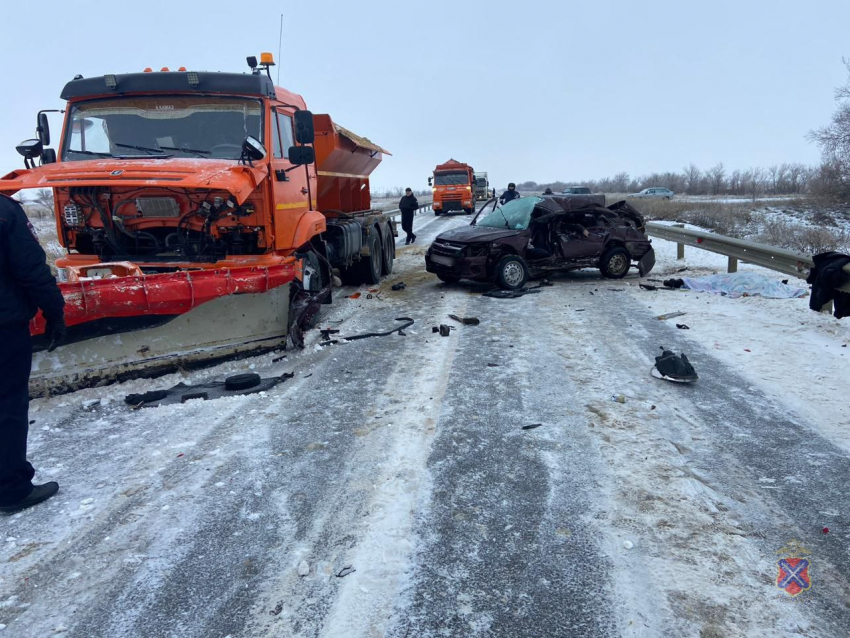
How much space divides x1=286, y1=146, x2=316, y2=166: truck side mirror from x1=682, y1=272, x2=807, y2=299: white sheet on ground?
7.17 meters

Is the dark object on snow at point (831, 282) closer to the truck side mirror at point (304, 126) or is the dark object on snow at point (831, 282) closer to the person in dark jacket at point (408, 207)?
the truck side mirror at point (304, 126)

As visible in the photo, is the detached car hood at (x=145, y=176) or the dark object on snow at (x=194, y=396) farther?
the detached car hood at (x=145, y=176)

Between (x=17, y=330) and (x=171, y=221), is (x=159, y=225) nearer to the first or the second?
(x=171, y=221)

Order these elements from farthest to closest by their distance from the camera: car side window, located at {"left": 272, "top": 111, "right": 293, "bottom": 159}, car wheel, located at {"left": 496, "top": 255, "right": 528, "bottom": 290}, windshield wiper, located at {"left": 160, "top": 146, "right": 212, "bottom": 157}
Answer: car wheel, located at {"left": 496, "top": 255, "right": 528, "bottom": 290} < car side window, located at {"left": 272, "top": 111, "right": 293, "bottom": 159} < windshield wiper, located at {"left": 160, "top": 146, "right": 212, "bottom": 157}

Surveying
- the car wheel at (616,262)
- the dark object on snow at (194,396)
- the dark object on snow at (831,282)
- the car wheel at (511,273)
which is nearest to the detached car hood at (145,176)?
the dark object on snow at (194,396)

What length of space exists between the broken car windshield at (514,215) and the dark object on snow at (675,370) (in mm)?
5540

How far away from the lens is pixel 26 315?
11.6 ft

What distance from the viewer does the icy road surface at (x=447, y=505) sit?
2684 millimetres

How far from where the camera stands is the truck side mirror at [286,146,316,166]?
22.8 feet

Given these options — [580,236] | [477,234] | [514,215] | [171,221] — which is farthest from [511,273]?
[171,221]

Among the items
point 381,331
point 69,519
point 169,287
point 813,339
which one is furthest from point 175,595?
point 813,339

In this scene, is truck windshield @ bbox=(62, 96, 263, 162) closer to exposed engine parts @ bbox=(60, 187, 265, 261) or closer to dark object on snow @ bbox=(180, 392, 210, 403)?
exposed engine parts @ bbox=(60, 187, 265, 261)

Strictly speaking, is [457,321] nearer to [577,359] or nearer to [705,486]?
[577,359]

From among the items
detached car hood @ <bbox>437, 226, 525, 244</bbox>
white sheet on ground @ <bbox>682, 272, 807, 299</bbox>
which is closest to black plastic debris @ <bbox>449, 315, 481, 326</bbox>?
detached car hood @ <bbox>437, 226, 525, 244</bbox>
